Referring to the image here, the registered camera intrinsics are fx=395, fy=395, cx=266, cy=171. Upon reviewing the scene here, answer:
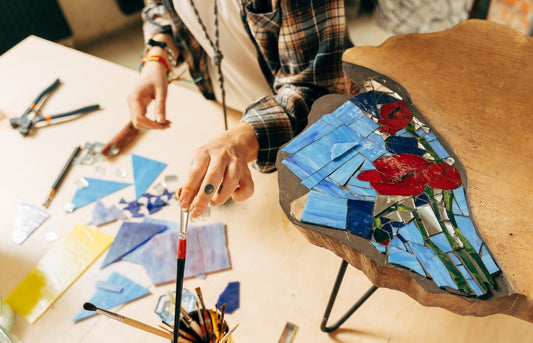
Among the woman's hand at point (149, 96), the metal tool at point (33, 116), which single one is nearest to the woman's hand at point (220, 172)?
the woman's hand at point (149, 96)

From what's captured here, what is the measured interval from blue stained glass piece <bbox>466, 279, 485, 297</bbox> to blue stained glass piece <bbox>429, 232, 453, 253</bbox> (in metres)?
0.04

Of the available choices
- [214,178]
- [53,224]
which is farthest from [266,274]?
[53,224]

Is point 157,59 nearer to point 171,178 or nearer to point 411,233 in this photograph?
point 171,178

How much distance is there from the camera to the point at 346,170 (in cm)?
53

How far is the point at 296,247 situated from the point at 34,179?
0.61m

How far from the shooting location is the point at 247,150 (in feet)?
2.38

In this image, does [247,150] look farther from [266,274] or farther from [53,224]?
[53,224]

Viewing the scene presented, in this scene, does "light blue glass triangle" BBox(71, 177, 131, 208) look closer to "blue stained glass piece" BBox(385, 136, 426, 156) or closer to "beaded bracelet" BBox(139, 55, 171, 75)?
"beaded bracelet" BBox(139, 55, 171, 75)

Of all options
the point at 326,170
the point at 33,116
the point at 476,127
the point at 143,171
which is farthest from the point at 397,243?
the point at 33,116

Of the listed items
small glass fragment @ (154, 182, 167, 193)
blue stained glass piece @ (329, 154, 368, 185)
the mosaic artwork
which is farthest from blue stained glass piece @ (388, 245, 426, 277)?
small glass fragment @ (154, 182, 167, 193)

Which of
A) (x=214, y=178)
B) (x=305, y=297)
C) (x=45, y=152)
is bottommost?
(x=305, y=297)

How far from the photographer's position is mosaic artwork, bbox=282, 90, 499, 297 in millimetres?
450

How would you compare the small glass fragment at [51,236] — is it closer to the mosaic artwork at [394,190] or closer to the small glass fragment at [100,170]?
the small glass fragment at [100,170]

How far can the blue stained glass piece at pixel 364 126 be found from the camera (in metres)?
0.57
